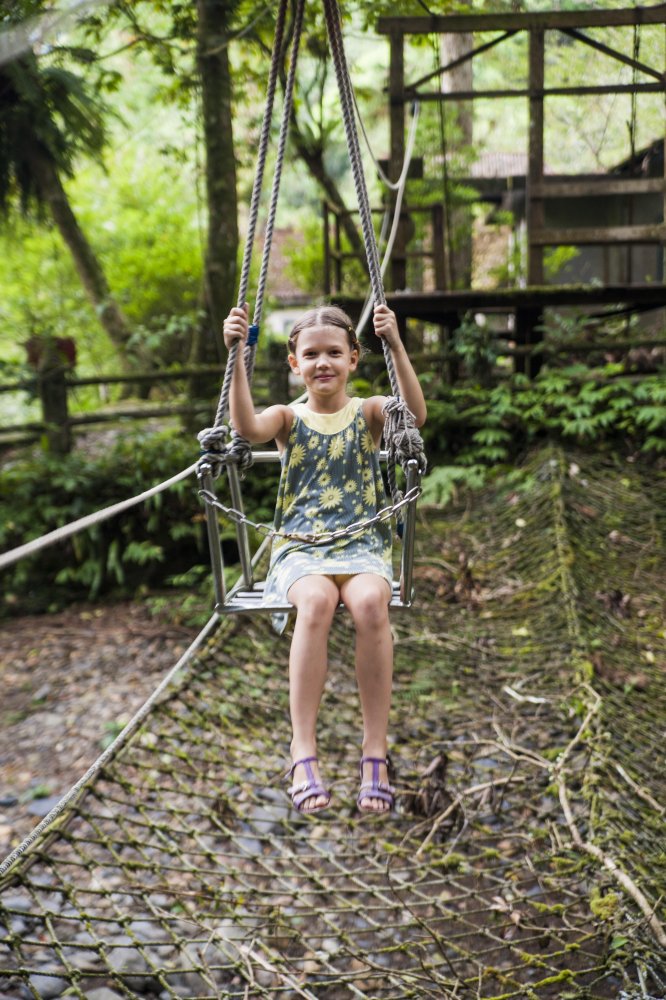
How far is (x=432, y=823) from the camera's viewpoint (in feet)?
9.93

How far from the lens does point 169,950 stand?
2.78 meters

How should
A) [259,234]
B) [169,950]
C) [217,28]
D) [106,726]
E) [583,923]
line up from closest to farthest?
[583,923] < [169,950] < [106,726] < [217,28] < [259,234]

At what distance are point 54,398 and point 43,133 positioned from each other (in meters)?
1.74

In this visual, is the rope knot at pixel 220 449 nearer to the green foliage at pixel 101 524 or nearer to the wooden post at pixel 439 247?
the green foliage at pixel 101 524

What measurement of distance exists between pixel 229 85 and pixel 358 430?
155 inches

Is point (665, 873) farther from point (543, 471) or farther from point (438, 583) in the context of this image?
point (543, 471)

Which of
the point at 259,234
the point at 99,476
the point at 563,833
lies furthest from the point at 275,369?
the point at 259,234

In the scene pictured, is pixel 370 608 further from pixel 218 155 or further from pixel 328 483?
pixel 218 155

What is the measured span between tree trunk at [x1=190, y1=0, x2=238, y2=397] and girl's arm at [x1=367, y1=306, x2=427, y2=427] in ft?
11.7

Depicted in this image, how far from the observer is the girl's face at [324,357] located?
6.22ft

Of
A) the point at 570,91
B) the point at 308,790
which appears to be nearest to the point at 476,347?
the point at 570,91

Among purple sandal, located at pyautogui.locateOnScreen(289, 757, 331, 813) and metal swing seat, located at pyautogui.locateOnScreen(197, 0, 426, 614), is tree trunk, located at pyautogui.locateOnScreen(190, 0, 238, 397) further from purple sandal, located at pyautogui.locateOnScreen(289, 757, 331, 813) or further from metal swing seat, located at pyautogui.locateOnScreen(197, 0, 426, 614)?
purple sandal, located at pyautogui.locateOnScreen(289, 757, 331, 813)

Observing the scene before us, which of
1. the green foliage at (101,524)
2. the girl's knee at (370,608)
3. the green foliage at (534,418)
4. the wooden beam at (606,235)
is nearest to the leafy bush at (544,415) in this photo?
the green foliage at (534,418)

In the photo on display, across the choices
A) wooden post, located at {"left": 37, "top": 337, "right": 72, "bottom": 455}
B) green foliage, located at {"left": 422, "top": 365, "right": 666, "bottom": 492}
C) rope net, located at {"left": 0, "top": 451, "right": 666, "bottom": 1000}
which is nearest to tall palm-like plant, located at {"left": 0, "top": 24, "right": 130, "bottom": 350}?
wooden post, located at {"left": 37, "top": 337, "right": 72, "bottom": 455}
